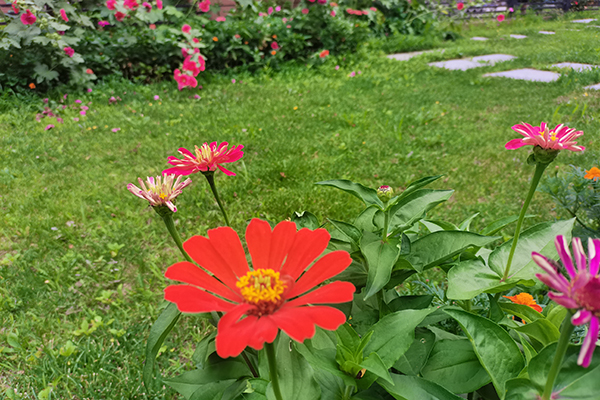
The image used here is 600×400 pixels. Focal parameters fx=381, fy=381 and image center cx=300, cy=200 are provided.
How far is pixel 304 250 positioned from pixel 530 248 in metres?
0.61

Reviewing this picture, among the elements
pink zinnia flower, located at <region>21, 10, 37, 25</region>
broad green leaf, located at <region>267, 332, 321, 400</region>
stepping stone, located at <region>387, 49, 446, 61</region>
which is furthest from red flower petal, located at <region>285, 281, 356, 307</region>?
stepping stone, located at <region>387, 49, 446, 61</region>

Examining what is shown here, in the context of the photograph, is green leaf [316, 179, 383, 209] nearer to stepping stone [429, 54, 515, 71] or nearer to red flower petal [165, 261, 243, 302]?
red flower petal [165, 261, 243, 302]

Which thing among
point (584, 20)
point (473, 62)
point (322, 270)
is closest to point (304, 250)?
point (322, 270)

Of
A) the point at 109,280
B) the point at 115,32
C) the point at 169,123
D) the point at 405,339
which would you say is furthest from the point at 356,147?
the point at 115,32

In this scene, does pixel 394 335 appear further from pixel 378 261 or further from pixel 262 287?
pixel 262 287

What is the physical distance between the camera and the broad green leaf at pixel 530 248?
81 centimetres

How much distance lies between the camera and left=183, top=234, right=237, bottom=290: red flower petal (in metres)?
0.50

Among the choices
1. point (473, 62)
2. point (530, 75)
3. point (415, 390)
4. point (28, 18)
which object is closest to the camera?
point (415, 390)

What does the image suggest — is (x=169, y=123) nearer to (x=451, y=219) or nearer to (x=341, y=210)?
(x=341, y=210)

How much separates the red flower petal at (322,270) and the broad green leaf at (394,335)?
22 cm

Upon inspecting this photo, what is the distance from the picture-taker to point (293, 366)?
2.07ft

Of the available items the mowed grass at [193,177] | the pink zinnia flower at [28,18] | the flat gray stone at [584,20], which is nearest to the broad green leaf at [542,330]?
the mowed grass at [193,177]

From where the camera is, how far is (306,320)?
1.34 feet

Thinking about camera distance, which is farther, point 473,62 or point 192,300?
point 473,62
